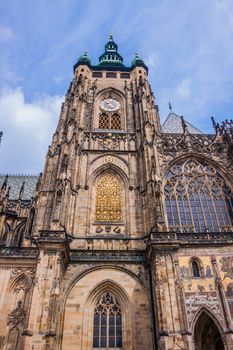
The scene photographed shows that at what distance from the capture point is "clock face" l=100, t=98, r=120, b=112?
88.1 ft

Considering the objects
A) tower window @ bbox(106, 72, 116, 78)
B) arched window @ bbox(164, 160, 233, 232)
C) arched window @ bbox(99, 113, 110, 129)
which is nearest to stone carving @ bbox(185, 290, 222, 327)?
arched window @ bbox(164, 160, 233, 232)

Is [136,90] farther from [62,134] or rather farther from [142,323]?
[142,323]

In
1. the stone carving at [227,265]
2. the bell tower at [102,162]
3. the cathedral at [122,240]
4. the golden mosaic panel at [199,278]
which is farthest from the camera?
the bell tower at [102,162]

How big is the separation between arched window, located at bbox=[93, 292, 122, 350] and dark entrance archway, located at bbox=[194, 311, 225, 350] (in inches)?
147

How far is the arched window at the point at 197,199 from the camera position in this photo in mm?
18859

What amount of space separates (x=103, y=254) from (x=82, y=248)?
136 centimetres

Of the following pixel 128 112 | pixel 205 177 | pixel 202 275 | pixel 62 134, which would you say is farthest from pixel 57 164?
pixel 202 275

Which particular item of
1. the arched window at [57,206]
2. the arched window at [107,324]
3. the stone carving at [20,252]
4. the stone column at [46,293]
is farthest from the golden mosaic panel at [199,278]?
the stone carving at [20,252]

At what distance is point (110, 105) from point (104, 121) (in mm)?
2179

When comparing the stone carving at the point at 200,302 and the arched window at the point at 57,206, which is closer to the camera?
the stone carving at the point at 200,302

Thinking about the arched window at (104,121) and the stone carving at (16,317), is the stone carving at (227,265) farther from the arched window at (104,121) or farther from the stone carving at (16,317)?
the arched window at (104,121)

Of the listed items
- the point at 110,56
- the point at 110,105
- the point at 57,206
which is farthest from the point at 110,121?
the point at 110,56

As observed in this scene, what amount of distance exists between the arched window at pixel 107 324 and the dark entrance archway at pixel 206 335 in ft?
12.3

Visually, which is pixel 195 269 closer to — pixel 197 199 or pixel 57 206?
pixel 197 199
